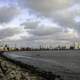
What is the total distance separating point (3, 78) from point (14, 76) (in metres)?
1.78

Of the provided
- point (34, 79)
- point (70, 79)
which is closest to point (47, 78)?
point (34, 79)

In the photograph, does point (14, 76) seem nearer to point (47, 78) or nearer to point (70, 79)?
point (47, 78)

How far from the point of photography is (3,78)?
26.1 m

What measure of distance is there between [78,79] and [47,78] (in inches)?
464

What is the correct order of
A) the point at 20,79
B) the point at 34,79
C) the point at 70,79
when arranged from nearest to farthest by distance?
the point at 20,79 < the point at 34,79 < the point at 70,79

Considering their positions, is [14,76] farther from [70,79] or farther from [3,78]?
[70,79]

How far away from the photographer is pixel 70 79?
40.0 m

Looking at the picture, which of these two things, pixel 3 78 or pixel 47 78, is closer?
pixel 3 78

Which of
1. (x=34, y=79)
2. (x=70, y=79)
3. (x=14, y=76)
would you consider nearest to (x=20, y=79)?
(x=14, y=76)

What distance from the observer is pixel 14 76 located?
25.1 m

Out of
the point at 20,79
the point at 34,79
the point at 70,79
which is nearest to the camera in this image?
the point at 20,79

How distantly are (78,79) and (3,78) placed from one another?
60.8 feet

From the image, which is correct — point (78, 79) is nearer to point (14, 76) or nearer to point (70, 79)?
point (70, 79)

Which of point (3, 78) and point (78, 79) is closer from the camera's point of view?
point (3, 78)
